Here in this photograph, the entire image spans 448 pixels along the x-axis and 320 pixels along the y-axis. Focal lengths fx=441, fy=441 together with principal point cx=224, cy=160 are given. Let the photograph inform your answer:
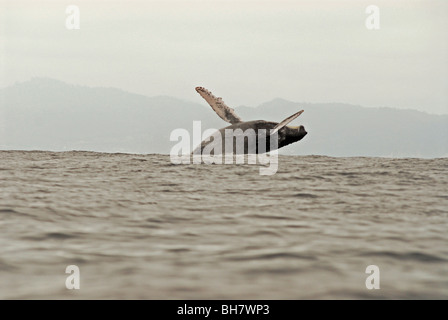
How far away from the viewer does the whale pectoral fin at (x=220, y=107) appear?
16688 mm

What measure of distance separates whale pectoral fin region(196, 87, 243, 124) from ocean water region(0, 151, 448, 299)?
7178 millimetres

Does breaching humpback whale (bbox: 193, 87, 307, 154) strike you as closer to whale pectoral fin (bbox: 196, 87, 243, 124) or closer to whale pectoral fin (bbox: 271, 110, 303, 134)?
whale pectoral fin (bbox: 271, 110, 303, 134)

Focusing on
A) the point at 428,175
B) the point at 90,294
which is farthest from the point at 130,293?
the point at 428,175

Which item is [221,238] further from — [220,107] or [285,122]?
[220,107]

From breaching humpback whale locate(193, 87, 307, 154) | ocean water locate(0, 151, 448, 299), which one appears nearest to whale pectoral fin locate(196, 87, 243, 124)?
breaching humpback whale locate(193, 87, 307, 154)

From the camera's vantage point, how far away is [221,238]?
488 cm

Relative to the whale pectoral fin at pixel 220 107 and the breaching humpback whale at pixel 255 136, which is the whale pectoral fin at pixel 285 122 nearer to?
the breaching humpback whale at pixel 255 136

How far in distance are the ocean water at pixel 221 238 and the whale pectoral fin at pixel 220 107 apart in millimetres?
7178

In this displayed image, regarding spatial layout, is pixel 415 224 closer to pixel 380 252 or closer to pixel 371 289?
pixel 380 252

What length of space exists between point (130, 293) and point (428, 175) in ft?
33.1

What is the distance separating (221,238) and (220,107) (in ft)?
40.9

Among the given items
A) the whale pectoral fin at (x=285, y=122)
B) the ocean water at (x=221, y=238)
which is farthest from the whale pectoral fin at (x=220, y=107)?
the ocean water at (x=221, y=238)
